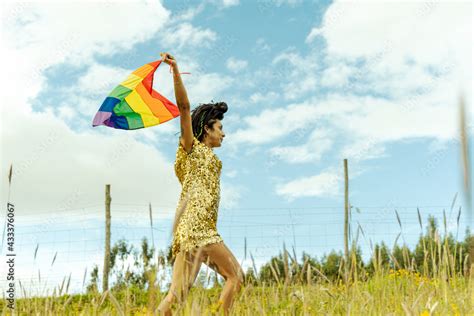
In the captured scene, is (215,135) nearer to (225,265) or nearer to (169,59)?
(169,59)

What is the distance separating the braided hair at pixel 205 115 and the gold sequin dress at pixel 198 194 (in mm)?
125

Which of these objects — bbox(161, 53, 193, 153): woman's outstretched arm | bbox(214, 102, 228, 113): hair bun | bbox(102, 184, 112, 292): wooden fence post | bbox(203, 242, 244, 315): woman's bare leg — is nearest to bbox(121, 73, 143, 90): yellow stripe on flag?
bbox(214, 102, 228, 113): hair bun

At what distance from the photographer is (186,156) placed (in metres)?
4.08

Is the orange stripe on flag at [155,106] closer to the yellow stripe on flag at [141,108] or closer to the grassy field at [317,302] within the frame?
the yellow stripe on flag at [141,108]

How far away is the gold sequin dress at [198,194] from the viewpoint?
12.6ft

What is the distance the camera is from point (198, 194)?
13.1ft

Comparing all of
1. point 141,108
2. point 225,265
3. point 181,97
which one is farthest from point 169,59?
point 225,265

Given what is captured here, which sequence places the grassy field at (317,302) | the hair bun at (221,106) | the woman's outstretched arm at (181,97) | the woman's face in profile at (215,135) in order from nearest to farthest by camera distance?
1. the grassy field at (317,302)
2. the woman's outstretched arm at (181,97)
3. the woman's face in profile at (215,135)
4. the hair bun at (221,106)

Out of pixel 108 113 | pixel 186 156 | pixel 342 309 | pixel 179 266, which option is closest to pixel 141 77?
pixel 108 113

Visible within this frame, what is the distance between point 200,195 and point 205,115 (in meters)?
0.76

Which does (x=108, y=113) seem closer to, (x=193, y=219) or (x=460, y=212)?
(x=193, y=219)

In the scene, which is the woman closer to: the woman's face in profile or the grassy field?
the woman's face in profile

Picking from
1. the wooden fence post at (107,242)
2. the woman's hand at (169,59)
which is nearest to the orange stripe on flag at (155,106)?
the woman's hand at (169,59)

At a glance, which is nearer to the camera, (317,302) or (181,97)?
(317,302)
